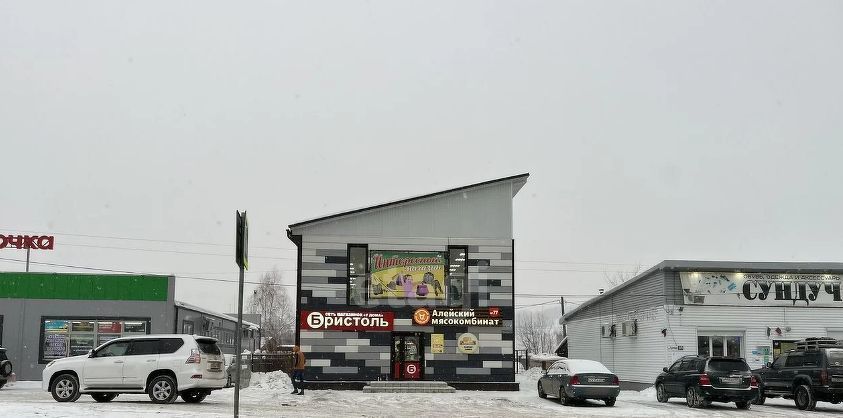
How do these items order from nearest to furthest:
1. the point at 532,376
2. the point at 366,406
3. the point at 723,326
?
1. the point at 366,406
2. the point at 723,326
3. the point at 532,376

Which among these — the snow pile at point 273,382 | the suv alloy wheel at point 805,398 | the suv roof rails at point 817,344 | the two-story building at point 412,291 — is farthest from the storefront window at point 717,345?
the snow pile at point 273,382

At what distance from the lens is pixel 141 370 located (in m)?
19.2

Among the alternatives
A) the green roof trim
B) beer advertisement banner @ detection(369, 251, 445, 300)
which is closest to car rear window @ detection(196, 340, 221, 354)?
beer advertisement banner @ detection(369, 251, 445, 300)

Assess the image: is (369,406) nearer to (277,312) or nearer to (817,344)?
(817,344)

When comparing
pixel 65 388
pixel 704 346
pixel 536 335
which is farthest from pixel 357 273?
pixel 536 335

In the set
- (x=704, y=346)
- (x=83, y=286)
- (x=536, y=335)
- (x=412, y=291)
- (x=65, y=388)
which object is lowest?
(x=536, y=335)

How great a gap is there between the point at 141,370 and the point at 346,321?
34.2 feet

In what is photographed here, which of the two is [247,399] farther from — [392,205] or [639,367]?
[639,367]

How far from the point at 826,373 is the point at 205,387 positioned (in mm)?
16245

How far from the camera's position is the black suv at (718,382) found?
21.4 m

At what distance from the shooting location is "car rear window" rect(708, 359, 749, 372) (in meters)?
21.8

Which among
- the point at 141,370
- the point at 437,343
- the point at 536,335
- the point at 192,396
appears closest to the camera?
the point at 141,370

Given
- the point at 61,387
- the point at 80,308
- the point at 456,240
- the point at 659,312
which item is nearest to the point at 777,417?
the point at 659,312

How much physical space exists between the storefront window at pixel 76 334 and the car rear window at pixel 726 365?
21.0 meters
